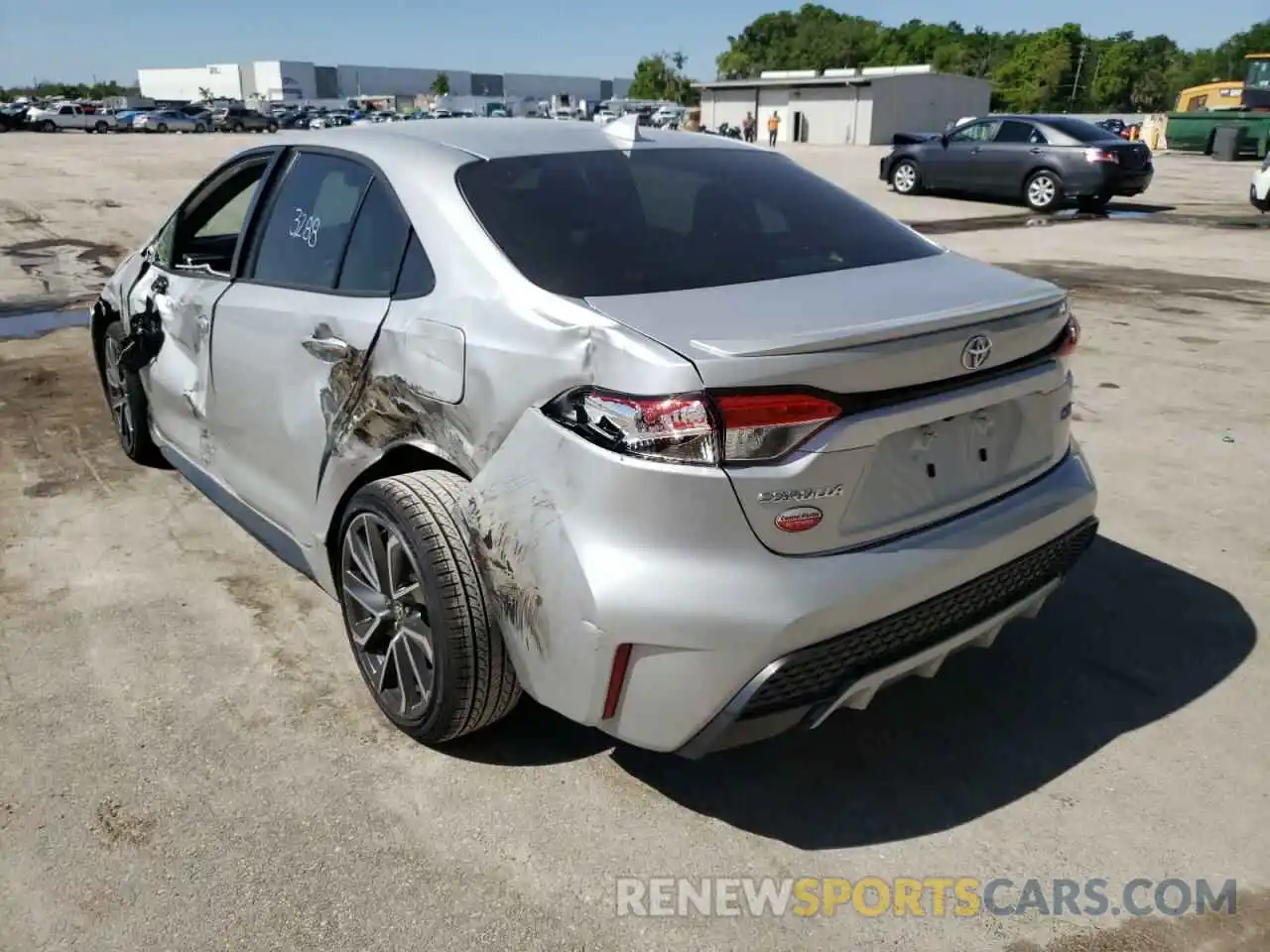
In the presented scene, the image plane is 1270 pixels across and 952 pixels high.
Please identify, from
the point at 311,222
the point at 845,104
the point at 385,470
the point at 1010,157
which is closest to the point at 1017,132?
the point at 1010,157

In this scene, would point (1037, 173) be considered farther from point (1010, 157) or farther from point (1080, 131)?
point (1080, 131)

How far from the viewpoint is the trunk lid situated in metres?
2.26

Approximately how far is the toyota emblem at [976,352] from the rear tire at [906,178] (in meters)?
19.1

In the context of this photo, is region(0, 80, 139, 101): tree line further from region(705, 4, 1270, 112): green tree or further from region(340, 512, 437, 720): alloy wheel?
region(340, 512, 437, 720): alloy wheel

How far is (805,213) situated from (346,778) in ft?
7.08

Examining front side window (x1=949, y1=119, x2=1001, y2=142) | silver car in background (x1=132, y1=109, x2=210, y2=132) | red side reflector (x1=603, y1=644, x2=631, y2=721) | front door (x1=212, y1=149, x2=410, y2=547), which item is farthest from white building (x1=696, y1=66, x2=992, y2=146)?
red side reflector (x1=603, y1=644, x2=631, y2=721)

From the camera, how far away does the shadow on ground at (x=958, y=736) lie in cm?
274

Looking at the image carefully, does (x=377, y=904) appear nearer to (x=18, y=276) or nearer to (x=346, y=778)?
(x=346, y=778)

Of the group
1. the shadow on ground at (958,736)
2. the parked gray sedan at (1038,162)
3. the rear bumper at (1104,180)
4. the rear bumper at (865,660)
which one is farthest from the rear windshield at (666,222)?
the parked gray sedan at (1038,162)

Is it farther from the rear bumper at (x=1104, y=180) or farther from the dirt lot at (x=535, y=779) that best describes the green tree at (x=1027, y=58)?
the dirt lot at (x=535, y=779)

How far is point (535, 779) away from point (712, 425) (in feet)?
3.94

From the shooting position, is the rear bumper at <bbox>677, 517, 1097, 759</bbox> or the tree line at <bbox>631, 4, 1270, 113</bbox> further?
the tree line at <bbox>631, 4, 1270, 113</bbox>

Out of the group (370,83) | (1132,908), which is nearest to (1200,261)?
(1132,908)

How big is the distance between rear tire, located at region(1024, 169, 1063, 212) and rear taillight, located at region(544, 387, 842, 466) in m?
17.1
